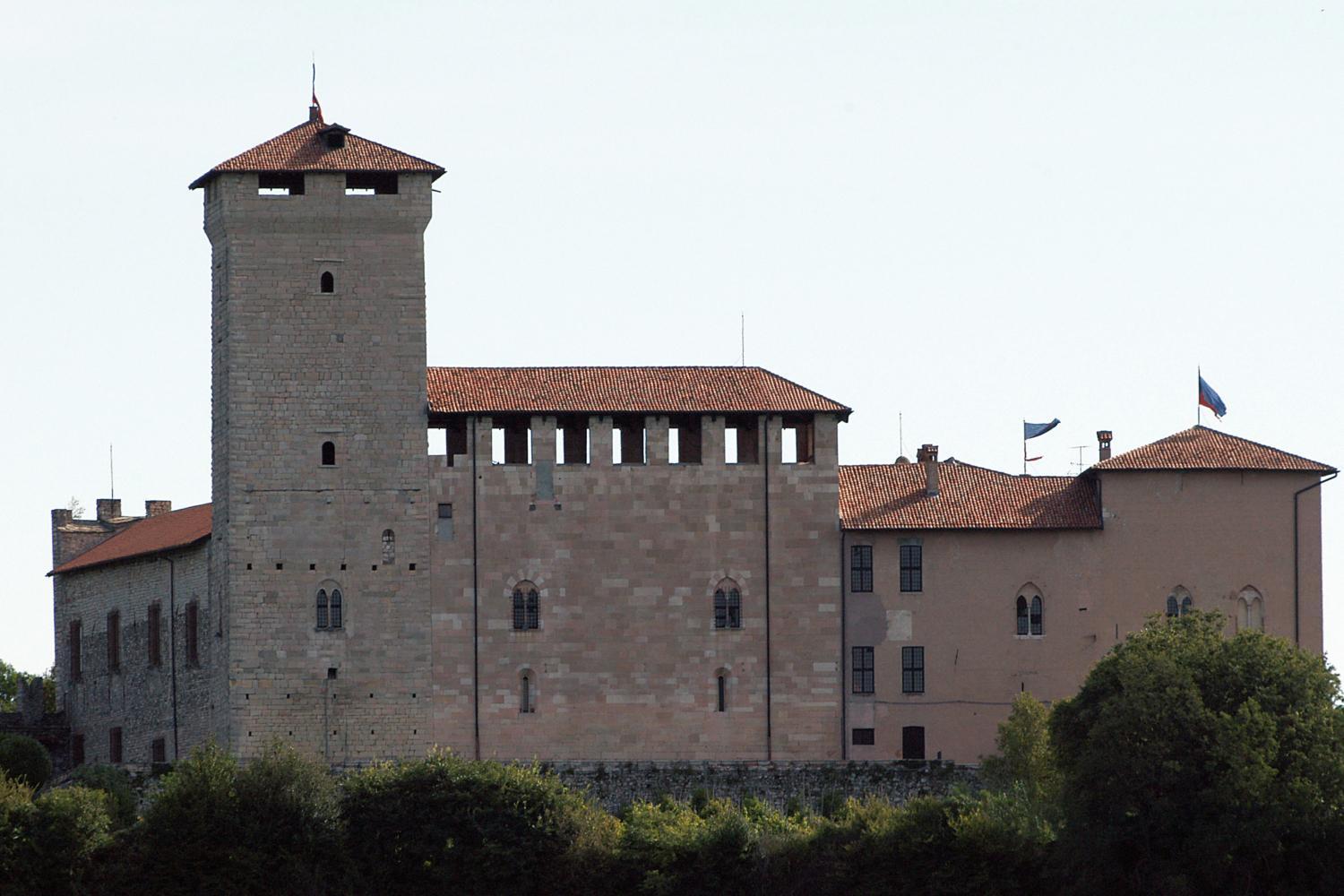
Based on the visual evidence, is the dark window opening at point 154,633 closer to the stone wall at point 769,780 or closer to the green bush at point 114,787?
the green bush at point 114,787

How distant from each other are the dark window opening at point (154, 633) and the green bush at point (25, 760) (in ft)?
13.0

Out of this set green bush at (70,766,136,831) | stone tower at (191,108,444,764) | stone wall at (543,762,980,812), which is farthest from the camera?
stone tower at (191,108,444,764)

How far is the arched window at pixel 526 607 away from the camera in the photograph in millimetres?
88875

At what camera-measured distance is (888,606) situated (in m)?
89.7

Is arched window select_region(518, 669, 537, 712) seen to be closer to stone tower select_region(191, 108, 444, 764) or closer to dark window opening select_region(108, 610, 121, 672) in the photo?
stone tower select_region(191, 108, 444, 764)

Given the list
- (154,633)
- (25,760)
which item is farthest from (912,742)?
(25,760)

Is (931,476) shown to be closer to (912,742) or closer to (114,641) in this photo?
(912,742)

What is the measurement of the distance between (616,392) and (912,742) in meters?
11.9

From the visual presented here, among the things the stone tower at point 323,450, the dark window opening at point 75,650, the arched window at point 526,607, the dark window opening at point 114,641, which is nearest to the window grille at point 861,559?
the arched window at point 526,607

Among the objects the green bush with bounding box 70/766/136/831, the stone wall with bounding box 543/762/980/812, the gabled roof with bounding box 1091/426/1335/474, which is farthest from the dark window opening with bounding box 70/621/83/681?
the gabled roof with bounding box 1091/426/1335/474

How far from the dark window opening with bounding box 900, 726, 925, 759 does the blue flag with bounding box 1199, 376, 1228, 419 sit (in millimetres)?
11958

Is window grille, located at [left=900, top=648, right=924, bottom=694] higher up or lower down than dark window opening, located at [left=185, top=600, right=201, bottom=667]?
lower down

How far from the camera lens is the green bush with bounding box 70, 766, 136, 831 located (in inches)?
3290

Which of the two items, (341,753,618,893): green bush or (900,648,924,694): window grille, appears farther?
(900,648,924,694): window grille
